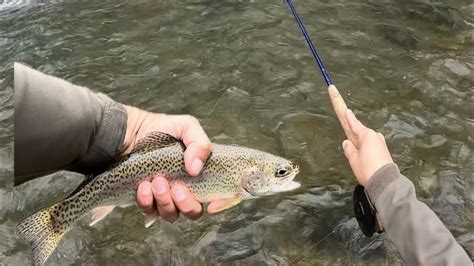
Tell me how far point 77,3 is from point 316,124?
481 cm

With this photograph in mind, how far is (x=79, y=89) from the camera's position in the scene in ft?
9.79

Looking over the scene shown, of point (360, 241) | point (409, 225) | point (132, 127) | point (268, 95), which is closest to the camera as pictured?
point (409, 225)

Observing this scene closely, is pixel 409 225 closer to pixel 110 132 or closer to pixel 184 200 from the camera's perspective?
pixel 184 200

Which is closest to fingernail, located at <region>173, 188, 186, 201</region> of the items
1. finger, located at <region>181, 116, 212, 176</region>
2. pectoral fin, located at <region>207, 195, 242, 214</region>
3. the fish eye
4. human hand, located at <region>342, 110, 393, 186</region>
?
finger, located at <region>181, 116, 212, 176</region>

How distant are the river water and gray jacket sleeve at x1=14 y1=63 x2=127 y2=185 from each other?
4.62 feet

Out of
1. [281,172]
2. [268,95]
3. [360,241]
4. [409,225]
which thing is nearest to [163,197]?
[281,172]

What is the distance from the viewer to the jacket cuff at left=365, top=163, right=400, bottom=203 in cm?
305

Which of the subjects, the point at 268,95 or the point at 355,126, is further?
the point at 268,95

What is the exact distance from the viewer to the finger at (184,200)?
3037 mm

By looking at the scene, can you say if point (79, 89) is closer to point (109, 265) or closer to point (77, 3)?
point (109, 265)

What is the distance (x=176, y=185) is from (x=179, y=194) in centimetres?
11

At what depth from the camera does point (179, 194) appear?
9.97 ft

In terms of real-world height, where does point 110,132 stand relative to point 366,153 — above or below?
above

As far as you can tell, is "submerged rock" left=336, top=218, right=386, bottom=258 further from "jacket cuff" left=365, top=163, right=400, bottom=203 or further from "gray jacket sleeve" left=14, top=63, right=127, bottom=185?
"gray jacket sleeve" left=14, top=63, right=127, bottom=185
